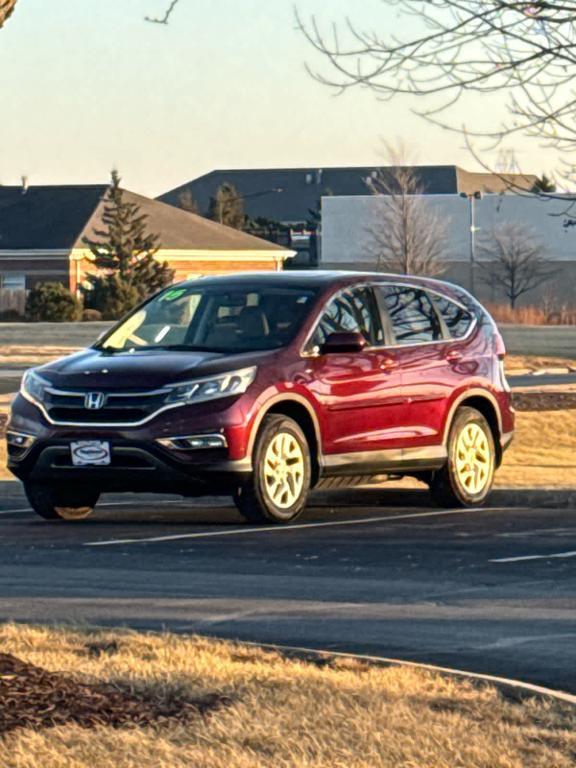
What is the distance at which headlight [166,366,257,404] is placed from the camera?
1366 centimetres

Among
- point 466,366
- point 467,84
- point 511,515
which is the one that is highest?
point 467,84

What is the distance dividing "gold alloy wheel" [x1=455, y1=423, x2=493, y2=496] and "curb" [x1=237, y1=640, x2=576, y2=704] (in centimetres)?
696

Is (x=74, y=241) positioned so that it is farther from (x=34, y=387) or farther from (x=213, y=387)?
(x=213, y=387)

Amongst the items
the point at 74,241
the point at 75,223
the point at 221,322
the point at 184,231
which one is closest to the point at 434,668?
the point at 221,322

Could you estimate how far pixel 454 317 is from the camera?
52.5 feet

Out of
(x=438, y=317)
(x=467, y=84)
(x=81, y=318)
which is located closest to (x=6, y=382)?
(x=438, y=317)

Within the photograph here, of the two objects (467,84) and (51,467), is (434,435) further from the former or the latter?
(467,84)

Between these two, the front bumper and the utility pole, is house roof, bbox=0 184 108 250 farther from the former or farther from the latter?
the front bumper

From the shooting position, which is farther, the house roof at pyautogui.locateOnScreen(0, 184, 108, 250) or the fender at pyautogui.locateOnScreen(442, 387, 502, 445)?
the house roof at pyautogui.locateOnScreen(0, 184, 108, 250)

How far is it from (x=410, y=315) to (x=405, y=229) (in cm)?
6349

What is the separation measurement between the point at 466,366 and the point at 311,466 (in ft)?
6.36

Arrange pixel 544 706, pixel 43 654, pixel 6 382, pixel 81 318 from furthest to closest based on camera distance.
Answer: pixel 81 318 < pixel 6 382 < pixel 43 654 < pixel 544 706

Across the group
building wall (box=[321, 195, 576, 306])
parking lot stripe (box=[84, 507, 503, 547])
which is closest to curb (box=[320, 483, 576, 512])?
parking lot stripe (box=[84, 507, 503, 547])

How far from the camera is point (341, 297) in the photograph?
49.5 feet
